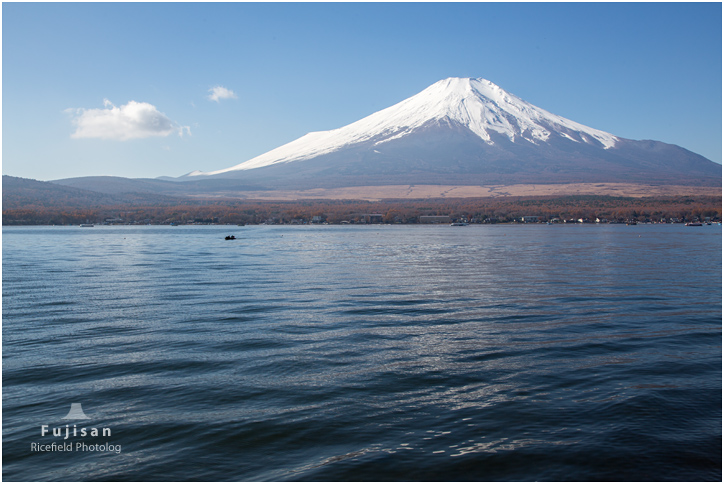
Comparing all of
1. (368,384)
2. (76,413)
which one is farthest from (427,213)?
(76,413)

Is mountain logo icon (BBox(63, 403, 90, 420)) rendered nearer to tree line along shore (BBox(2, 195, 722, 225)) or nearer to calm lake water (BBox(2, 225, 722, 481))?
calm lake water (BBox(2, 225, 722, 481))

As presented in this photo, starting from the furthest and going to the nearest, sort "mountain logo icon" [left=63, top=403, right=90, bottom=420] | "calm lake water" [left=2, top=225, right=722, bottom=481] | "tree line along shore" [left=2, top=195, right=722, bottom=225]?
"tree line along shore" [left=2, top=195, right=722, bottom=225]
"mountain logo icon" [left=63, top=403, right=90, bottom=420]
"calm lake water" [left=2, top=225, right=722, bottom=481]

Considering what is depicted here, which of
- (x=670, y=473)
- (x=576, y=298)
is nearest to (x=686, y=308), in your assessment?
(x=576, y=298)

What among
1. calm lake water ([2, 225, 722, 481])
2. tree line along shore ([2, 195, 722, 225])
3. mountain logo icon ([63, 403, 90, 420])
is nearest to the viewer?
calm lake water ([2, 225, 722, 481])

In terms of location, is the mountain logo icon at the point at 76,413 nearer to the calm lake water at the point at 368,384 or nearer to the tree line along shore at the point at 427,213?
the calm lake water at the point at 368,384

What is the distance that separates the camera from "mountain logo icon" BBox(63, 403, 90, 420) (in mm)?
10000

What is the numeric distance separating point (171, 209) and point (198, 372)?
172 m

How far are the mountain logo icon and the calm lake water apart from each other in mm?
122

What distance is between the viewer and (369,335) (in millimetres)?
15812

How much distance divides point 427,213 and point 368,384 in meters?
142

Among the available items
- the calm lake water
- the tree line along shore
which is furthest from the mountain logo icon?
the tree line along shore

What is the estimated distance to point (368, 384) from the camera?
11.5 metres

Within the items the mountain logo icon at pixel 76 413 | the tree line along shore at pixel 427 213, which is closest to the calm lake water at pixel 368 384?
the mountain logo icon at pixel 76 413

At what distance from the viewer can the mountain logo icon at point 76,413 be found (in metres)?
10.0
